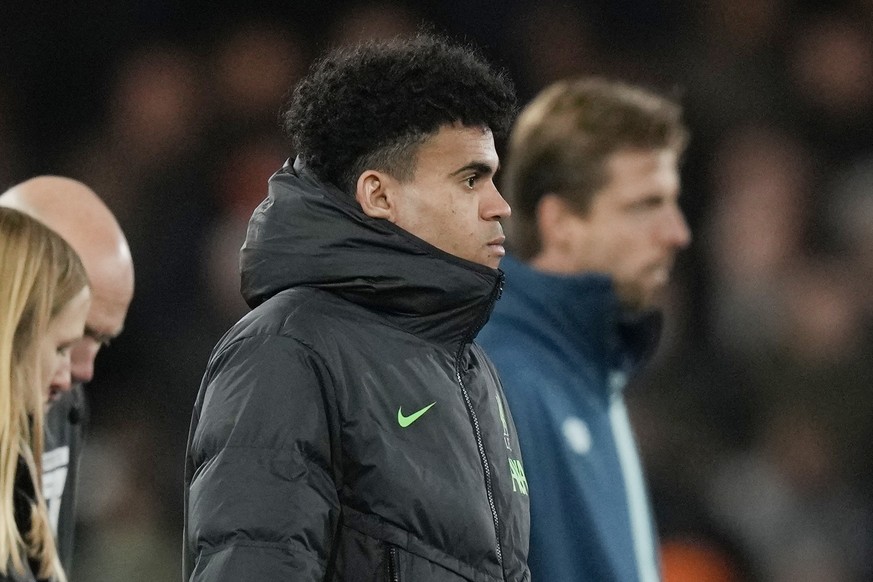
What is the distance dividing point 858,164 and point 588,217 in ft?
10.2

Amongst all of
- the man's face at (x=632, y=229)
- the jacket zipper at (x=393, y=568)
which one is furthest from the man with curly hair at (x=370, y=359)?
the man's face at (x=632, y=229)

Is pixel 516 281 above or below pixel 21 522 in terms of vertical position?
above

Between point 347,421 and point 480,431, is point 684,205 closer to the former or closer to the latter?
point 480,431

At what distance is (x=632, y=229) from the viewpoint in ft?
10.8

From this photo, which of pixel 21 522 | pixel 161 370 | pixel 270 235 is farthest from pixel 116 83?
pixel 270 235

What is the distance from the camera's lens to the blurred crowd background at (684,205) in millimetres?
5195

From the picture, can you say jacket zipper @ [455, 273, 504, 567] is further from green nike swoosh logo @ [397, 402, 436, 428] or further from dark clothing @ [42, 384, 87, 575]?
dark clothing @ [42, 384, 87, 575]

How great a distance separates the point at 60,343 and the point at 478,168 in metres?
0.95

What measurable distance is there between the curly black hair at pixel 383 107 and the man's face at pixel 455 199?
0.02m

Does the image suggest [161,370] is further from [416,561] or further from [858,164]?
[416,561]

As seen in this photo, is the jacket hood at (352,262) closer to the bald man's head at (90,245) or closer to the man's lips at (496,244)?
the man's lips at (496,244)

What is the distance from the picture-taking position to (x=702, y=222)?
19.4 feet

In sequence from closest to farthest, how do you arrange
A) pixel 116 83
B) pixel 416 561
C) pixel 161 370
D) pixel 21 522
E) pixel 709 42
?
pixel 416 561, pixel 21 522, pixel 161 370, pixel 116 83, pixel 709 42

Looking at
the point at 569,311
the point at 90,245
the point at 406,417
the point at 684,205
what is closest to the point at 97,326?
→ the point at 90,245
